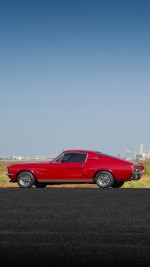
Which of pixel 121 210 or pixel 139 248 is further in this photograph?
pixel 121 210

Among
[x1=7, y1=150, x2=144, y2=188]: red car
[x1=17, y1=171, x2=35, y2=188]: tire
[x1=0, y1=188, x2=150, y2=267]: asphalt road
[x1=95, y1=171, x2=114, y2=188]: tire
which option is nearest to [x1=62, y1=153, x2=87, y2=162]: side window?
[x1=7, y1=150, x2=144, y2=188]: red car

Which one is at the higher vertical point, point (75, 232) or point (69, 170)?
point (69, 170)

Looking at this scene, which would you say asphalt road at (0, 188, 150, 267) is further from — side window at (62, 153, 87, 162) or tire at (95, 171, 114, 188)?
side window at (62, 153, 87, 162)

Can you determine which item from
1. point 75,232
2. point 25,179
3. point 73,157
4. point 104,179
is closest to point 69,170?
point 73,157

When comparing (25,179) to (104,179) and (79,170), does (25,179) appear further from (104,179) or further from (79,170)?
(104,179)

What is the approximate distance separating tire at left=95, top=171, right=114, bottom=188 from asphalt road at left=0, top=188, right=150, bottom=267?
517 cm

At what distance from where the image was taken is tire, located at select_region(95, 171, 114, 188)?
18.8 metres

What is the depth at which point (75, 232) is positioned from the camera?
8.11 m

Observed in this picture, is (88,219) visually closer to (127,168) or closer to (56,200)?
(56,200)

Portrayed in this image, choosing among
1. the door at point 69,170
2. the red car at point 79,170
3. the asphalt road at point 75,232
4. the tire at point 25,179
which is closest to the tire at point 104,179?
the red car at point 79,170

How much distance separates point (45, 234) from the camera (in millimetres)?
7898

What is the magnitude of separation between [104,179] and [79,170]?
3.27ft

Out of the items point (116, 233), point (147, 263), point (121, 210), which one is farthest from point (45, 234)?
point (121, 210)

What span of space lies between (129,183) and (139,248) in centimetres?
1756
